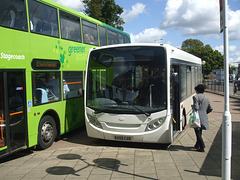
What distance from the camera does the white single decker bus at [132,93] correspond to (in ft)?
23.1

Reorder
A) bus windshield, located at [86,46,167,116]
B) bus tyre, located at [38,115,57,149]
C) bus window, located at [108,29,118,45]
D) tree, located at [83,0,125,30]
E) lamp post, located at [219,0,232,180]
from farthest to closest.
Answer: tree, located at [83,0,125,30]
bus window, located at [108,29,118,45]
bus tyre, located at [38,115,57,149]
bus windshield, located at [86,46,167,116]
lamp post, located at [219,0,232,180]

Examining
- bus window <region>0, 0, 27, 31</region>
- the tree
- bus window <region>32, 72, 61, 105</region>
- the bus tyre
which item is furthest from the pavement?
the tree

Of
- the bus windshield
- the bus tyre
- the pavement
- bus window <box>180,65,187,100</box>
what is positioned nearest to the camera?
the pavement

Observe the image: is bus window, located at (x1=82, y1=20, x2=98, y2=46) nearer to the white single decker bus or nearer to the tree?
the white single decker bus

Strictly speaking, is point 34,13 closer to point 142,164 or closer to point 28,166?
point 28,166

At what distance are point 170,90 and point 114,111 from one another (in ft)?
5.44

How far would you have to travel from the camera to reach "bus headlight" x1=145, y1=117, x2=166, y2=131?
22.9 ft

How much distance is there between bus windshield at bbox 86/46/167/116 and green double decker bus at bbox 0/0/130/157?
51.2 inches

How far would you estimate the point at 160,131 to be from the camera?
699 cm

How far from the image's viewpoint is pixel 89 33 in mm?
10453

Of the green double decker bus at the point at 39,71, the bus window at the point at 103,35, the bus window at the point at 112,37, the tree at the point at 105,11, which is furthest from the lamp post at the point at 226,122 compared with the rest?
the tree at the point at 105,11

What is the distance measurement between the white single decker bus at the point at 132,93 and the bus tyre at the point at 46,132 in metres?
1.17

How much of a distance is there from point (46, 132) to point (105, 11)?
23007 mm

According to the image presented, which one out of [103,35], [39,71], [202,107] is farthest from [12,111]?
[103,35]
